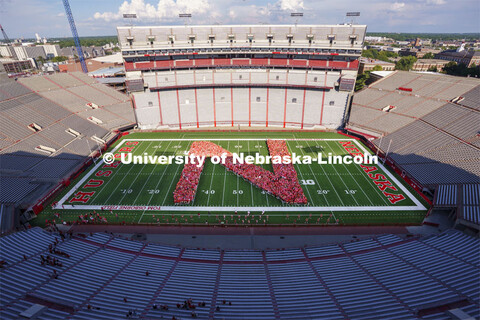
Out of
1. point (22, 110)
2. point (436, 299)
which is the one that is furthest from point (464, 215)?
point (22, 110)

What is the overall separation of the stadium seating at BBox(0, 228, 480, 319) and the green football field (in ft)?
13.7

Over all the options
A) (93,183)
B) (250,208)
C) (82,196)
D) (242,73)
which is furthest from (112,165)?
(242,73)

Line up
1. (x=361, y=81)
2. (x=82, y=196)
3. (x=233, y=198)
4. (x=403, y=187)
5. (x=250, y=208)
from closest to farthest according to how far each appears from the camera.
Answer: (x=250, y=208)
(x=233, y=198)
(x=82, y=196)
(x=403, y=187)
(x=361, y=81)

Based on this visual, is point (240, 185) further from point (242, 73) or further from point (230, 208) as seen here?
point (242, 73)

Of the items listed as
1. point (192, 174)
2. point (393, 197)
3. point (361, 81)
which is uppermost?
point (361, 81)

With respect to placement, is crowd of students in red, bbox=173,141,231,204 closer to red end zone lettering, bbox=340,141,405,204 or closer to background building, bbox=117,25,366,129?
background building, bbox=117,25,366,129

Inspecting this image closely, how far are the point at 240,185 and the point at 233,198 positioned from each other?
2599 mm

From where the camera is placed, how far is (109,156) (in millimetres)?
35500

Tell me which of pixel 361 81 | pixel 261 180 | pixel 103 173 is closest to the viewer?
pixel 261 180

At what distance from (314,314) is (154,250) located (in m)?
12.4

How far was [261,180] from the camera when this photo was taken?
28.3m

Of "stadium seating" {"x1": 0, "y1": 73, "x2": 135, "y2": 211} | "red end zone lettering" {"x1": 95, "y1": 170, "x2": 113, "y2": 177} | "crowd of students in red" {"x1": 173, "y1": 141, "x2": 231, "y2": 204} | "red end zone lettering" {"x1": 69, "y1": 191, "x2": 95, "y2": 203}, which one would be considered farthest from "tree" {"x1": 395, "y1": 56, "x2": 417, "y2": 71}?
"red end zone lettering" {"x1": 69, "y1": 191, "x2": 95, "y2": 203}

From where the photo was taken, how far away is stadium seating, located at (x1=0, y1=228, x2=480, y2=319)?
42.9ft

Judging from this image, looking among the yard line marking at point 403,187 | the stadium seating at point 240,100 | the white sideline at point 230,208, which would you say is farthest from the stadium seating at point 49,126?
the yard line marking at point 403,187
